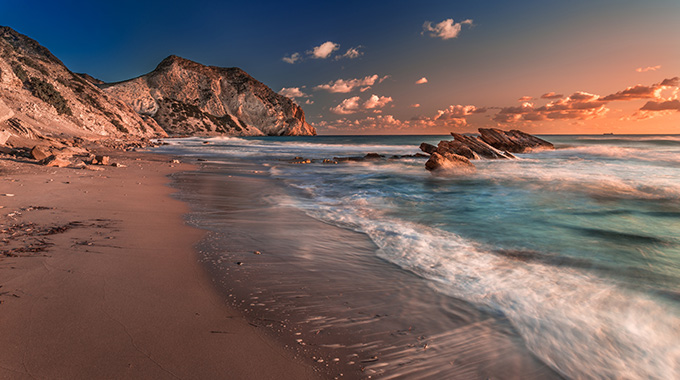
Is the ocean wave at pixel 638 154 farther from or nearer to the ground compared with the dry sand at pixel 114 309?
farther from the ground

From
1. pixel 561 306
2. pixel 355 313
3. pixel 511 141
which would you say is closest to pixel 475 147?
pixel 511 141

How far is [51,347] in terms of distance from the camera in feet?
7.10

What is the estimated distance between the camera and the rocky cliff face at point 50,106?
2530 centimetres

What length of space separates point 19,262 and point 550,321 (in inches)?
225

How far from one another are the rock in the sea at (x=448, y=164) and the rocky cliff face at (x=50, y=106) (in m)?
18.0

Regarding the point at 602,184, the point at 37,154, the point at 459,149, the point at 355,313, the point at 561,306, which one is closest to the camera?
the point at 355,313

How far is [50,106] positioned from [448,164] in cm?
3906

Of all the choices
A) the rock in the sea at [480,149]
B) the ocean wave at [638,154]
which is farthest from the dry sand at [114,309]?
the ocean wave at [638,154]

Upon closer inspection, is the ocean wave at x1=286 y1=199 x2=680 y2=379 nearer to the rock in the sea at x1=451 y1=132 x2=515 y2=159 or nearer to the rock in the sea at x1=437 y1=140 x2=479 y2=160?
the rock in the sea at x1=437 y1=140 x2=479 y2=160

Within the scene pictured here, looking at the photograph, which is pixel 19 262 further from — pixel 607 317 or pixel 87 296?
pixel 607 317

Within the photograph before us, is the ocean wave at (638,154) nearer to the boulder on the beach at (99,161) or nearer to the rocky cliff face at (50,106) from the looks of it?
the boulder on the beach at (99,161)

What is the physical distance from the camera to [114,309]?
106 inches

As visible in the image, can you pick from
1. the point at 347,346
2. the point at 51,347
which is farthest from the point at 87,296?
the point at 347,346

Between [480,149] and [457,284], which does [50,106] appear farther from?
[457,284]
